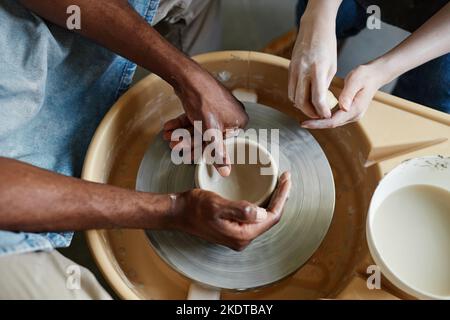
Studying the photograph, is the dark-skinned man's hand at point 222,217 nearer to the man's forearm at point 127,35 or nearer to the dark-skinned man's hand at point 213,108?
the dark-skinned man's hand at point 213,108

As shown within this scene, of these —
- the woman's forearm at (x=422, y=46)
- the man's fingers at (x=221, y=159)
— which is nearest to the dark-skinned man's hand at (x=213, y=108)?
the man's fingers at (x=221, y=159)

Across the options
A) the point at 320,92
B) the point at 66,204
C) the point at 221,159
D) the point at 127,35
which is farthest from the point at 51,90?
the point at 320,92

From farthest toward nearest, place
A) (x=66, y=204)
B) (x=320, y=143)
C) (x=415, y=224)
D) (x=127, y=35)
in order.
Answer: (x=320, y=143)
(x=127, y=35)
(x=415, y=224)
(x=66, y=204)

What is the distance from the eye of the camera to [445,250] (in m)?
1.20

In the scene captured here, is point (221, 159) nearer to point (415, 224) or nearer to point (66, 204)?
point (66, 204)

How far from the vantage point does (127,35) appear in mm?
1339

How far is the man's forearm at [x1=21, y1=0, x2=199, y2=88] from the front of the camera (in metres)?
1.33

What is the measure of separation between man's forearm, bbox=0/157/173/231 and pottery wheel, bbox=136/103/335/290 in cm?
12

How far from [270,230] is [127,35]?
64 cm

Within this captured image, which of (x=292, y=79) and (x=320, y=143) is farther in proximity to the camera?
(x=320, y=143)

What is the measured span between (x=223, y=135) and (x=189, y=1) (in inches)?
22.0

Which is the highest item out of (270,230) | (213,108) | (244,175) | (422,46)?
(422,46)

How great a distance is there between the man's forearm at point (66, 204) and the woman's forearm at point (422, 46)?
2.17 ft
